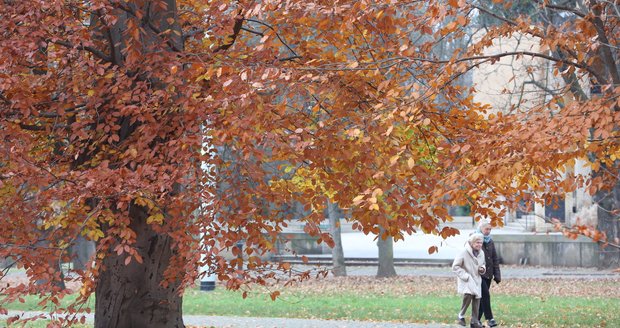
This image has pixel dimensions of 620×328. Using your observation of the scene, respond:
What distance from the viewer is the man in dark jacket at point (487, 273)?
14461 mm

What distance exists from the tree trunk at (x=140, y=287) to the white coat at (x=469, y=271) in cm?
502

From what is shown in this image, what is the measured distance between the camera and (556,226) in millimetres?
5656

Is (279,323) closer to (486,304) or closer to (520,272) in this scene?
(486,304)

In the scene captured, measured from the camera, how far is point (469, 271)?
1413 centimetres

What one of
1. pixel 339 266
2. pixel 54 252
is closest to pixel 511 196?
pixel 54 252

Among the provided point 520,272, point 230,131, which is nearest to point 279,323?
point 230,131

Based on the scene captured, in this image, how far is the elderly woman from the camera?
14.0m

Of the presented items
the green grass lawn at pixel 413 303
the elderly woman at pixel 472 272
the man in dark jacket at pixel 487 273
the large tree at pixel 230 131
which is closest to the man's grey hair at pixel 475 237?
the elderly woman at pixel 472 272

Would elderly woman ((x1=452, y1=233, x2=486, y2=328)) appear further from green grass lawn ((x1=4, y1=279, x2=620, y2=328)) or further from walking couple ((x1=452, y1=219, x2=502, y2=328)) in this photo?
green grass lawn ((x1=4, y1=279, x2=620, y2=328))

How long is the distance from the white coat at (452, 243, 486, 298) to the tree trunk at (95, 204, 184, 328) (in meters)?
5.02

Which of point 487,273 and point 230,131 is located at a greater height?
point 230,131

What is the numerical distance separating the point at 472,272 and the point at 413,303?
5614 mm

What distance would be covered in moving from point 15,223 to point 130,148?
4.57 feet

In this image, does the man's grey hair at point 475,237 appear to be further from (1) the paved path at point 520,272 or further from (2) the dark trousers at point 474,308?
(1) the paved path at point 520,272
